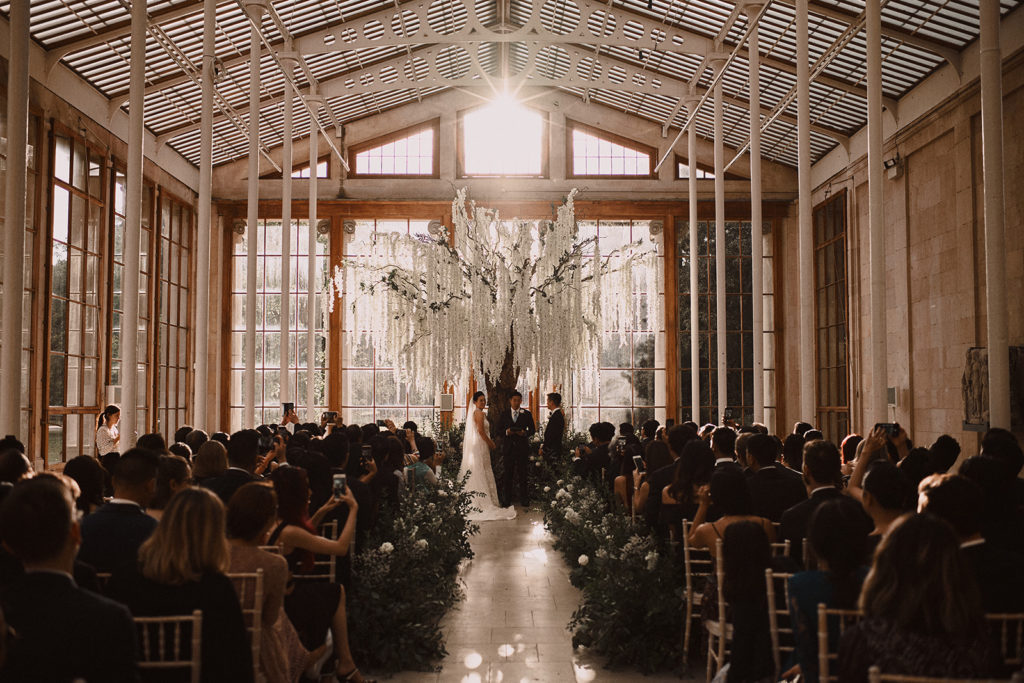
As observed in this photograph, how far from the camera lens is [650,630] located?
16.0ft

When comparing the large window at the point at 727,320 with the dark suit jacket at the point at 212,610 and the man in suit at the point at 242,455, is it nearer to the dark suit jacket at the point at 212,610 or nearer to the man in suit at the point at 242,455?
the man in suit at the point at 242,455

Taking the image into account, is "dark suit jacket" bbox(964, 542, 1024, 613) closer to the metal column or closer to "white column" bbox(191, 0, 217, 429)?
the metal column

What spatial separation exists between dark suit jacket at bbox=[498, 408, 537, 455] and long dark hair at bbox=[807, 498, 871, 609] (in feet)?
29.0

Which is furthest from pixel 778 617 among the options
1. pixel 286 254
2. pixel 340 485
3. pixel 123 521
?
pixel 286 254

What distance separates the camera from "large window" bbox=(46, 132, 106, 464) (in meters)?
12.2

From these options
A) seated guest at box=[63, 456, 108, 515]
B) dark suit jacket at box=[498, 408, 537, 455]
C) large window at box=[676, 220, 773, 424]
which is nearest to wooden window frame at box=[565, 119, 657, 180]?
large window at box=[676, 220, 773, 424]

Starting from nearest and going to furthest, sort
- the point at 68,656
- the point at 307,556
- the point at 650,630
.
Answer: the point at 68,656 < the point at 307,556 < the point at 650,630

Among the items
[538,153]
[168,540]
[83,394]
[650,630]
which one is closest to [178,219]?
[83,394]

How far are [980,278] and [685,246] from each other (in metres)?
7.30

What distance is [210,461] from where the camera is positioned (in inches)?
192

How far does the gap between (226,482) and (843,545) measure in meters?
2.95

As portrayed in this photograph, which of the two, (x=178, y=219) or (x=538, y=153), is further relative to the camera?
(x=538, y=153)

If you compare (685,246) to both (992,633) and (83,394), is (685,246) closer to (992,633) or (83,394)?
(83,394)

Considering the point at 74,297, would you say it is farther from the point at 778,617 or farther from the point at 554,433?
the point at 778,617
